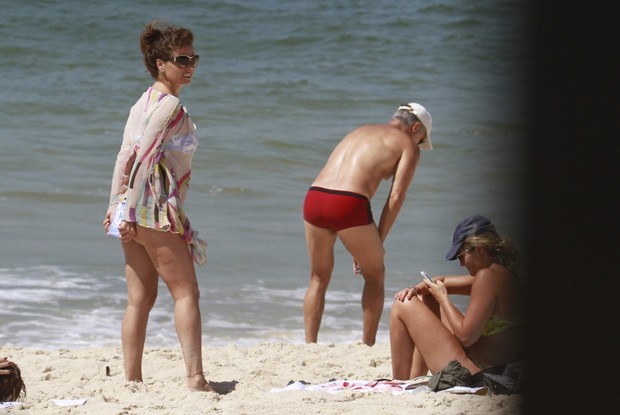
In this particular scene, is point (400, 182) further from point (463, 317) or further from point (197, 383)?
point (197, 383)

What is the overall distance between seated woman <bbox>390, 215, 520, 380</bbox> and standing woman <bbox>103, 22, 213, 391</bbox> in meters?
0.79

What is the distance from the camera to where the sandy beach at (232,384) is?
3.51 m

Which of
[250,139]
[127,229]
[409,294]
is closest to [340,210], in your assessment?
[409,294]

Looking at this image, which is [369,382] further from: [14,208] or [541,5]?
[14,208]

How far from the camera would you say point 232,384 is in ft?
13.7

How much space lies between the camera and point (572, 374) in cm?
113

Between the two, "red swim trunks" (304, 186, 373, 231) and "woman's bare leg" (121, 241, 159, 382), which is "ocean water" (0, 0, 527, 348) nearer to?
"red swim trunks" (304, 186, 373, 231)

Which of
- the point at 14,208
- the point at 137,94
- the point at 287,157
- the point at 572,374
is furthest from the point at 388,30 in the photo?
the point at 572,374

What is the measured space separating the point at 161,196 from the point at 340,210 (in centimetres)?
150

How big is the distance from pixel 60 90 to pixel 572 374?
44.3 feet

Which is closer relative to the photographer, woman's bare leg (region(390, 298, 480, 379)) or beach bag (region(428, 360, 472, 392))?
beach bag (region(428, 360, 472, 392))

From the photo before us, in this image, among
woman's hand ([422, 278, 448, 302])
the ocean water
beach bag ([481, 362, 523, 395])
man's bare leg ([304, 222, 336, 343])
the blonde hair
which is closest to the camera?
the ocean water

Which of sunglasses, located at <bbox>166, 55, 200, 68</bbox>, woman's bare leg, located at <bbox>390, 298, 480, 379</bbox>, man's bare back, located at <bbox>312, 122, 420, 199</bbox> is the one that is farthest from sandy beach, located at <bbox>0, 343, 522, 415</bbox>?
sunglasses, located at <bbox>166, 55, 200, 68</bbox>

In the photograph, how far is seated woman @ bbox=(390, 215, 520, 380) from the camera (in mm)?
3770
